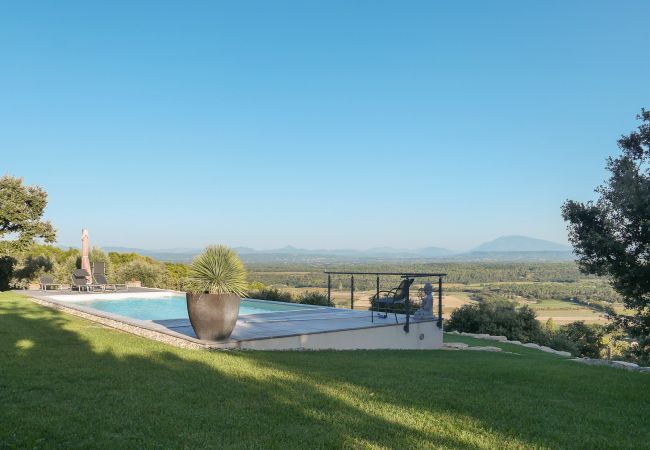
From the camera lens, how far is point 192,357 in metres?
6.59

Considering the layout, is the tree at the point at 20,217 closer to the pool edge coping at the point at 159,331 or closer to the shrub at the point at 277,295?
the pool edge coping at the point at 159,331

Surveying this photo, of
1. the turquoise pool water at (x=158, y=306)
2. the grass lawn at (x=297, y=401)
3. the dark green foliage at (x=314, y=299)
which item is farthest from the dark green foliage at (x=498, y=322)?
the grass lawn at (x=297, y=401)

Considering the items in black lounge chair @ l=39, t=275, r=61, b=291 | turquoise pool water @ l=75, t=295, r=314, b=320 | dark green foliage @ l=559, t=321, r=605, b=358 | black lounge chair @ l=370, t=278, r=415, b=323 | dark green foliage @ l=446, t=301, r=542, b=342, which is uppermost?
black lounge chair @ l=370, t=278, r=415, b=323

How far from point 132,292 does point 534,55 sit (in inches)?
884

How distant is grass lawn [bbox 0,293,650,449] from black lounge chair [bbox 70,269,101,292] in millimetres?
12590

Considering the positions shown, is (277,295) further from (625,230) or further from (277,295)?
(625,230)

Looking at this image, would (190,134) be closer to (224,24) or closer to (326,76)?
(326,76)

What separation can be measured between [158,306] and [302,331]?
29.2ft

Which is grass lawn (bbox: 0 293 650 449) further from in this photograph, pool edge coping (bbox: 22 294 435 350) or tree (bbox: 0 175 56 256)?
tree (bbox: 0 175 56 256)

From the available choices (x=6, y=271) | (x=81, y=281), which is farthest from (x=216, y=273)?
(x=6, y=271)

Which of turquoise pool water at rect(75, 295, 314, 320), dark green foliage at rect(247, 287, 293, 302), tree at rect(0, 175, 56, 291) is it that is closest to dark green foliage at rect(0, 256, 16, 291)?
tree at rect(0, 175, 56, 291)

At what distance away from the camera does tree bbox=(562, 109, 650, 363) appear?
828 cm

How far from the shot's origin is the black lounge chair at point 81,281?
62.1 feet

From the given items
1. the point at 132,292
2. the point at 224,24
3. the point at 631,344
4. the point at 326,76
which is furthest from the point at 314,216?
the point at 631,344
